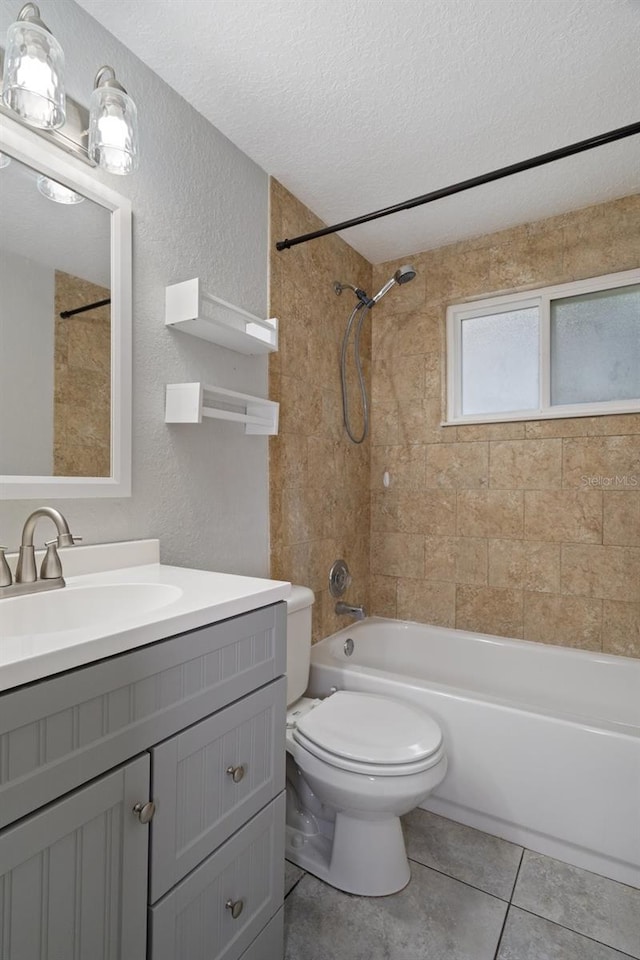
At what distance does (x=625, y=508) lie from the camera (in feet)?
7.28

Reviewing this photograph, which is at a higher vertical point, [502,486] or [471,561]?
[502,486]

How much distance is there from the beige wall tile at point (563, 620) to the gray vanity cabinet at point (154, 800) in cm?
165

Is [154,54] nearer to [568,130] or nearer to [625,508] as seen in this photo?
[568,130]

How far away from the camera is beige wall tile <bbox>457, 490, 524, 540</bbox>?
247 centimetres

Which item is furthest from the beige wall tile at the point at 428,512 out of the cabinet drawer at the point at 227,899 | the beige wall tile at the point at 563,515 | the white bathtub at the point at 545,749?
the cabinet drawer at the point at 227,899

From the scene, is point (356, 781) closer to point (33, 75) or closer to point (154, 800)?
point (154, 800)

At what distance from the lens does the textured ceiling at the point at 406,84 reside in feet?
4.50

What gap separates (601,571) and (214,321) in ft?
6.50

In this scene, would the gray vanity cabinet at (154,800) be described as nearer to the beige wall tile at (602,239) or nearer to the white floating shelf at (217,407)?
the white floating shelf at (217,407)

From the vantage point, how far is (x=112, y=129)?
1254 mm

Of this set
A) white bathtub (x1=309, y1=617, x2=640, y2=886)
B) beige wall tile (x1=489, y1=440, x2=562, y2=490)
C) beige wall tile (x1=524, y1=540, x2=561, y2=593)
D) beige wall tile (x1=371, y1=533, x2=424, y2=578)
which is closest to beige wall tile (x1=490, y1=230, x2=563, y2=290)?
beige wall tile (x1=489, y1=440, x2=562, y2=490)

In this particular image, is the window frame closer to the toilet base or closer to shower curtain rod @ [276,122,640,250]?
shower curtain rod @ [276,122,640,250]

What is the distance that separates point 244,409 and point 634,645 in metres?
1.97

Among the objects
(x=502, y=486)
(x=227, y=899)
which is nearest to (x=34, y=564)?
(x=227, y=899)
